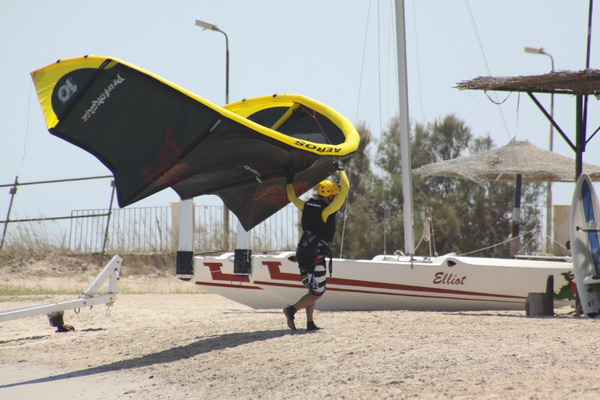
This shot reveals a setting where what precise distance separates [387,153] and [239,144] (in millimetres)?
19074

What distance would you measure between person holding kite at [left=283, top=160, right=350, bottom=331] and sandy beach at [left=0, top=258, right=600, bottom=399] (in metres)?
0.35

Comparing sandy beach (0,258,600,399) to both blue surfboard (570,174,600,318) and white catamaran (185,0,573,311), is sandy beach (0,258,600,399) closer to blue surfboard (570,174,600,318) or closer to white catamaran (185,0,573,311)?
blue surfboard (570,174,600,318)

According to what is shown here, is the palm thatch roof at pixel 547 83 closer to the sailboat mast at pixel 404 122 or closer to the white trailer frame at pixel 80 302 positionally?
the sailboat mast at pixel 404 122

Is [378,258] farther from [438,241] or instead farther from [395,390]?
[438,241]

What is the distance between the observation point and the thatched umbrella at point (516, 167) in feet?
63.2

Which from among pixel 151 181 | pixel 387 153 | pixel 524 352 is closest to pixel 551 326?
pixel 524 352

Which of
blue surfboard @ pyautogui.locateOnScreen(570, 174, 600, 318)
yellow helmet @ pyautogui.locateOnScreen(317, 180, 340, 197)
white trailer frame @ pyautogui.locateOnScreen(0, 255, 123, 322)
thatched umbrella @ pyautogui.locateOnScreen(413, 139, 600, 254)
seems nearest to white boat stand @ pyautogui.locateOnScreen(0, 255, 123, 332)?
white trailer frame @ pyautogui.locateOnScreen(0, 255, 123, 322)

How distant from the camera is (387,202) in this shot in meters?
27.7

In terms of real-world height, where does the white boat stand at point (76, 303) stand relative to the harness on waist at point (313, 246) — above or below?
below

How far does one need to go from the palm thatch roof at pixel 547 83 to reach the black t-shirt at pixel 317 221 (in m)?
Answer: 4.40

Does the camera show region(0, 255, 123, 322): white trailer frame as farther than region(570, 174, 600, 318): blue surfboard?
No

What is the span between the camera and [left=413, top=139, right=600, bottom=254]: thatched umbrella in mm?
19266

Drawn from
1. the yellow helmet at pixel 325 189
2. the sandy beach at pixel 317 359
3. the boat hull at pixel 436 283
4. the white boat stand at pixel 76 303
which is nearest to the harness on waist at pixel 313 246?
the yellow helmet at pixel 325 189

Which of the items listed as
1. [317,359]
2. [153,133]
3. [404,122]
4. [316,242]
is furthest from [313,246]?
[404,122]
